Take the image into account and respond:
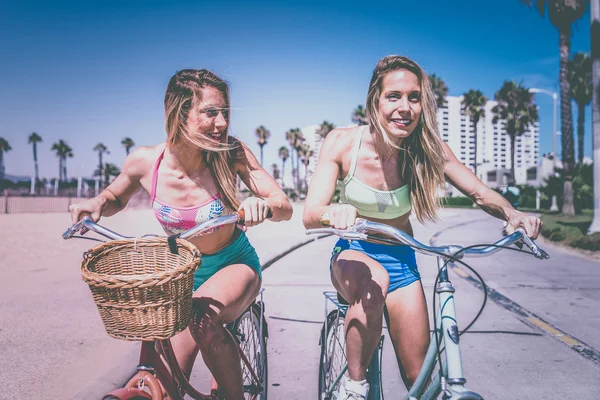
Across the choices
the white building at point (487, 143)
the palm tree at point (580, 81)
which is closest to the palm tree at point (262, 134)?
the white building at point (487, 143)

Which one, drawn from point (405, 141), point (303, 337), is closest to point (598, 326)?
point (303, 337)

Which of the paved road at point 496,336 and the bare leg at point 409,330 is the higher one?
the bare leg at point 409,330

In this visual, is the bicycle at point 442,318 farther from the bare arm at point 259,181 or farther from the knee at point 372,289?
the bare arm at point 259,181

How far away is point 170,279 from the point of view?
168 centimetres

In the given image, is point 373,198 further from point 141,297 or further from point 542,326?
point 542,326

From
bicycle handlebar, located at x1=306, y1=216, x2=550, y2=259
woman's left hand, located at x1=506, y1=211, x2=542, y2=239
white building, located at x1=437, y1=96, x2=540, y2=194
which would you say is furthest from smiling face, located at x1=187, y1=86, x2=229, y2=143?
white building, located at x1=437, y1=96, x2=540, y2=194

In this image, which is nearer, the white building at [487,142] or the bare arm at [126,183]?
the bare arm at [126,183]

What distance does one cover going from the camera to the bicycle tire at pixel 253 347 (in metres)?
2.96

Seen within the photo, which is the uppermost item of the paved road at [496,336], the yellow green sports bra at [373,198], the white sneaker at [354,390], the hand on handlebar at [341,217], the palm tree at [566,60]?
the palm tree at [566,60]

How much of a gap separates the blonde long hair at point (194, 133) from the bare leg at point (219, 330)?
1.62 ft

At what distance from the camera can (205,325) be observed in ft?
7.15

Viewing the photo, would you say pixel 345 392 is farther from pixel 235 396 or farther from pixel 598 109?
pixel 598 109

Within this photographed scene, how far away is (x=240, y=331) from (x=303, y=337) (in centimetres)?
219

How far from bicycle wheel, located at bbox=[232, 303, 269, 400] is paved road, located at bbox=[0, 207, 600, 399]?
648 millimetres
